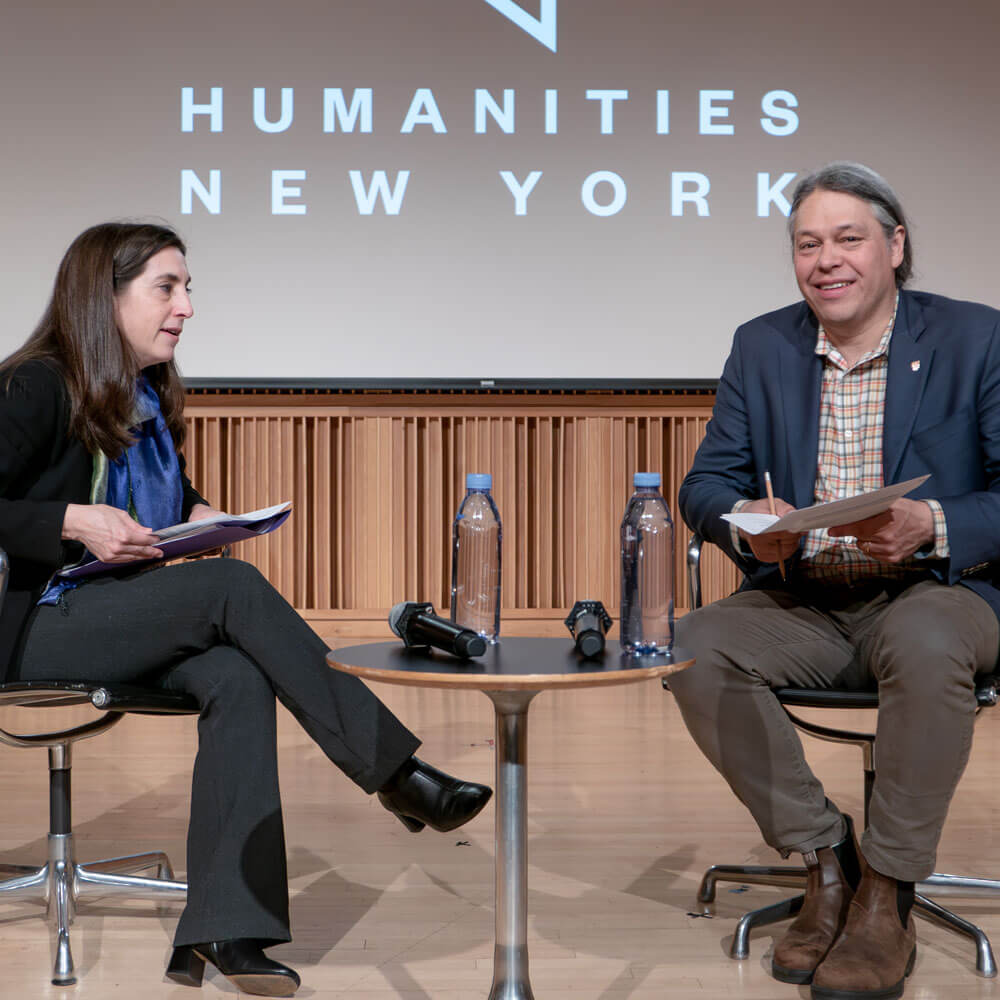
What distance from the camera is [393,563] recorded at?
5.04m

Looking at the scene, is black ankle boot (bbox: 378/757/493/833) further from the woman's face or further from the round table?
the woman's face

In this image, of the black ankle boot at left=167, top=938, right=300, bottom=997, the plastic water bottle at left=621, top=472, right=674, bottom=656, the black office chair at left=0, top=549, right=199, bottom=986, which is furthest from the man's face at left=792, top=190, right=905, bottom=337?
the black ankle boot at left=167, top=938, right=300, bottom=997

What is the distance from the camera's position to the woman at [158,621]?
1.78m

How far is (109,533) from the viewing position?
1.94 m

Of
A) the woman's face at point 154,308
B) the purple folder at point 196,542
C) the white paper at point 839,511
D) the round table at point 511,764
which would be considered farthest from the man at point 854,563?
the woman's face at point 154,308

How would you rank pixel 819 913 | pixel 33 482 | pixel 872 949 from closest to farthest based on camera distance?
1. pixel 872 949
2. pixel 819 913
3. pixel 33 482

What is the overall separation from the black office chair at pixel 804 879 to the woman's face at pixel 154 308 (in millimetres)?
1266

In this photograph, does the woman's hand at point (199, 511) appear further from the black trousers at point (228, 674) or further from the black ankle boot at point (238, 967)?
the black ankle boot at point (238, 967)

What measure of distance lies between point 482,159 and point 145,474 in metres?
3.02

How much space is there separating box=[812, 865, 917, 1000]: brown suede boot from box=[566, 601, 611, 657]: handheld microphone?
0.61 metres

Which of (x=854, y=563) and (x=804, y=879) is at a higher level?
(x=854, y=563)

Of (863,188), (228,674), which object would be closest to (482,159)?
(863,188)

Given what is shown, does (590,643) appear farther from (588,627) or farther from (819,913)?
(819,913)

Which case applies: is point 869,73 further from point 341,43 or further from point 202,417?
point 202,417
